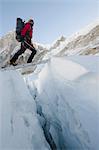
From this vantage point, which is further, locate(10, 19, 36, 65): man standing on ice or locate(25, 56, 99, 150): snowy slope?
locate(10, 19, 36, 65): man standing on ice

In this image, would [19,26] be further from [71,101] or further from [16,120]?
[71,101]

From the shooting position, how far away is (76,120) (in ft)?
19.3

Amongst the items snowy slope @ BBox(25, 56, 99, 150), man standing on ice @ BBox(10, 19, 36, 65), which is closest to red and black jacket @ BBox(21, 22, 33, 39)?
man standing on ice @ BBox(10, 19, 36, 65)

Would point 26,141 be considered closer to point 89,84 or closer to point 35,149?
point 35,149

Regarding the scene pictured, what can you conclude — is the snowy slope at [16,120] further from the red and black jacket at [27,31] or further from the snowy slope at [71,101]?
the red and black jacket at [27,31]

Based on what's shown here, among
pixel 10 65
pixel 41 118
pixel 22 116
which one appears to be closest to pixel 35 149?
pixel 22 116

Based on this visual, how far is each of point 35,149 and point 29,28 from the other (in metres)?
3.97

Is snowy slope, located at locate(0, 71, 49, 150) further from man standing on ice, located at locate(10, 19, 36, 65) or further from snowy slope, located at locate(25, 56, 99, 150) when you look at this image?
man standing on ice, located at locate(10, 19, 36, 65)

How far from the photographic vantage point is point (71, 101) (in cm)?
607

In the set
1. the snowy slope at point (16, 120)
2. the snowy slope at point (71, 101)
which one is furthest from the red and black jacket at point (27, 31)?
the snowy slope at point (16, 120)

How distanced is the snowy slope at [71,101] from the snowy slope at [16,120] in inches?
19.3

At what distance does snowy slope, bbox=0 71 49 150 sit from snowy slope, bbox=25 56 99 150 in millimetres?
490

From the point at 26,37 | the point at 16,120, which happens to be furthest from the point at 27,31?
the point at 16,120

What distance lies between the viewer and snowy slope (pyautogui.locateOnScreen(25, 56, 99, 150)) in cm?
554
